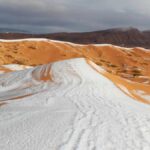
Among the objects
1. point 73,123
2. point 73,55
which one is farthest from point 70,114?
point 73,55

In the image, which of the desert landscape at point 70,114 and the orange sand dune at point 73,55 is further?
the orange sand dune at point 73,55

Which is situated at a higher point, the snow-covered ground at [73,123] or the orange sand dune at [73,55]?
the snow-covered ground at [73,123]

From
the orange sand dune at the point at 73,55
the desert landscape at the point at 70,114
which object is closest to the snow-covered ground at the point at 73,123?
the desert landscape at the point at 70,114

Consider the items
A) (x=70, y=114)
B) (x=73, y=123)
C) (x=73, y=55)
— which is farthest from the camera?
(x=73, y=55)

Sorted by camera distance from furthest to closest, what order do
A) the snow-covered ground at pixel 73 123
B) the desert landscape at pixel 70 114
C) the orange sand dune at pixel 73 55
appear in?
1. the orange sand dune at pixel 73 55
2. the desert landscape at pixel 70 114
3. the snow-covered ground at pixel 73 123

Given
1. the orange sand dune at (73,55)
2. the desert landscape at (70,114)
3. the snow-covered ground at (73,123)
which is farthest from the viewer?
the orange sand dune at (73,55)

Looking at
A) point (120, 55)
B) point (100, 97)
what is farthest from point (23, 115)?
point (120, 55)

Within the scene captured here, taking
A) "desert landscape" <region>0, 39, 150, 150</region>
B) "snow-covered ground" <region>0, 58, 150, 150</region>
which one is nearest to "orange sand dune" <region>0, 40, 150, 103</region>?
"desert landscape" <region>0, 39, 150, 150</region>

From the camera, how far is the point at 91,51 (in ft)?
323

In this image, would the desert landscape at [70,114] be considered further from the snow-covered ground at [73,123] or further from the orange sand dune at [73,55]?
the orange sand dune at [73,55]

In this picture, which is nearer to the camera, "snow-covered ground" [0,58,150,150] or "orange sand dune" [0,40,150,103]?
→ "snow-covered ground" [0,58,150,150]

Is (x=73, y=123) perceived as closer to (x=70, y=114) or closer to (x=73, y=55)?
(x=70, y=114)

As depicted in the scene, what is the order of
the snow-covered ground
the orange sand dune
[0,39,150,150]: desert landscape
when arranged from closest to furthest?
the snow-covered ground, [0,39,150,150]: desert landscape, the orange sand dune

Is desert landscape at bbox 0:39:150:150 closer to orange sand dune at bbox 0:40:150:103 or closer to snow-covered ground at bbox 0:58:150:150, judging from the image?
snow-covered ground at bbox 0:58:150:150
